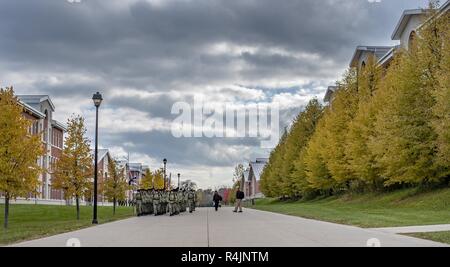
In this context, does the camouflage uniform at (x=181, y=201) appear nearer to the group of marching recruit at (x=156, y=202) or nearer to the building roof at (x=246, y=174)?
the group of marching recruit at (x=156, y=202)

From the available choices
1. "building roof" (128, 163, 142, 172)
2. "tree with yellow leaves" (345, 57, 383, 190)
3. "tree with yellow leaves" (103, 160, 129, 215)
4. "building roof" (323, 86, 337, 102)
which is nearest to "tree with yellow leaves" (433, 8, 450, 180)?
"tree with yellow leaves" (345, 57, 383, 190)

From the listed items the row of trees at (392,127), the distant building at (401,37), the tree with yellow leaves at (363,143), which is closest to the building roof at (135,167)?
the row of trees at (392,127)

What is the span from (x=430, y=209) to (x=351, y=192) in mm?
20537

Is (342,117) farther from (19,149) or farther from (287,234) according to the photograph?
(287,234)

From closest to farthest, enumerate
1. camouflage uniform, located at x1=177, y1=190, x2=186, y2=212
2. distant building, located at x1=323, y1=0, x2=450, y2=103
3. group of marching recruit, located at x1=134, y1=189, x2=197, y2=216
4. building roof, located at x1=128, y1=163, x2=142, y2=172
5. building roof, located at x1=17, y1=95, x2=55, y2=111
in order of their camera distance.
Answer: group of marching recruit, located at x1=134, y1=189, x2=197, y2=216 → camouflage uniform, located at x1=177, y1=190, x2=186, y2=212 → distant building, located at x1=323, y1=0, x2=450, y2=103 → building roof, located at x1=17, y1=95, x2=55, y2=111 → building roof, located at x1=128, y1=163, x2=142, y2=172

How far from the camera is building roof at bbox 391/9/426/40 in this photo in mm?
48053

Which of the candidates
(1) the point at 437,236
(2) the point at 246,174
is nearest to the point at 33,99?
(1) the point at 437,236

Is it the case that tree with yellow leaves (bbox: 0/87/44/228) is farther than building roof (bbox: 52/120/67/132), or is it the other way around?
building roof (bbox: 52/120/67/132)

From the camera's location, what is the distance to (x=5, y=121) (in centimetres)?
2797

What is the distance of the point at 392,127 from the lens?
34.2 m

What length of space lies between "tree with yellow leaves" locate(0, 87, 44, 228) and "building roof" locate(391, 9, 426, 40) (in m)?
31.6

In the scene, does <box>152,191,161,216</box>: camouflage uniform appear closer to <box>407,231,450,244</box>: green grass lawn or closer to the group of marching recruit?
the group of marching recruit
